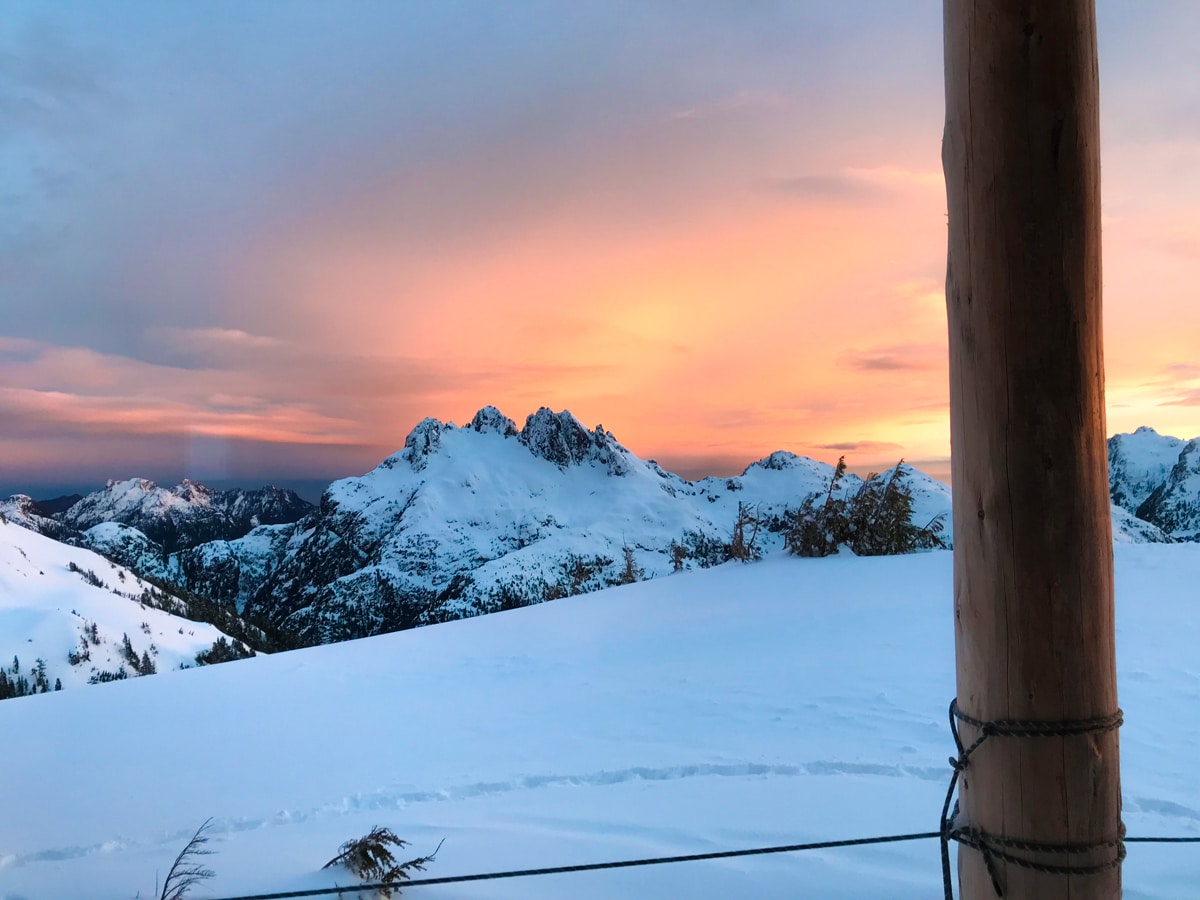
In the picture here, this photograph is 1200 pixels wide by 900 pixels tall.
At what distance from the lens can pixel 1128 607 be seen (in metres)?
6.20

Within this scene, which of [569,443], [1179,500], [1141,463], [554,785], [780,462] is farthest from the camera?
[569,443]

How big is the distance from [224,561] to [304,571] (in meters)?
28.2

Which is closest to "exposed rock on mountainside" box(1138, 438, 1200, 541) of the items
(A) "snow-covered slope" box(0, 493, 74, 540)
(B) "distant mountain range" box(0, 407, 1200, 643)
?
(B) "distant mountain range" box(0, 407, 1200, 643)

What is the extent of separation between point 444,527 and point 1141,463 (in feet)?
246

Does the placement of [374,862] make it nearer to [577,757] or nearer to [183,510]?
[577,757]

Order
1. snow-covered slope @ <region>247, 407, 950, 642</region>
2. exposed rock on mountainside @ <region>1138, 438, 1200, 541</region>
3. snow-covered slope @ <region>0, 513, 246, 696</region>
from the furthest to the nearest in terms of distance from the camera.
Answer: snow-covered slope @ <region>247, 407, 950, 642</region> < snow-covered slope @ <region>0, 513, 246, 696</region> < exposed rock on mountainside @ <region>1138, 438, 1200, 541</region>

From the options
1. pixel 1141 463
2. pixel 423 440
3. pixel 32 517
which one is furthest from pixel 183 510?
pixel 1141 463

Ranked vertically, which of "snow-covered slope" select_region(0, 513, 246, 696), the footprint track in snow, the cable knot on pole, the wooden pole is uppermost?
the wooden pole

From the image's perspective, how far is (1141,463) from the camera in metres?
33.8

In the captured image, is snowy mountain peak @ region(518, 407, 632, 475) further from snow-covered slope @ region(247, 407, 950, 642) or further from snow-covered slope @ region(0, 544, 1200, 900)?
snow-covered slope @ region(0, 544, 1200, 900)

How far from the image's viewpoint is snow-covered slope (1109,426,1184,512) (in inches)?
1278

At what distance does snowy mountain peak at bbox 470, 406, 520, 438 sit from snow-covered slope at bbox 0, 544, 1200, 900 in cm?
10686

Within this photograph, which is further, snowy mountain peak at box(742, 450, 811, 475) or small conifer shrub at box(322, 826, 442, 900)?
snowy mountain peak at box(742, 450, 811, 475)

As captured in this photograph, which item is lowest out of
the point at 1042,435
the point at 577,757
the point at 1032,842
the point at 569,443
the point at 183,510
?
the point at 183,510
